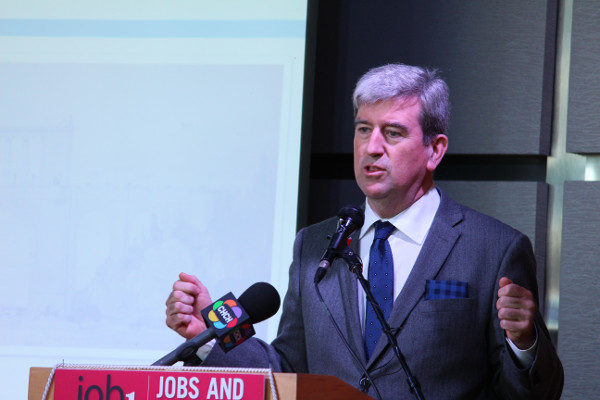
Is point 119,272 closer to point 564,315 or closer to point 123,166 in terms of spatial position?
point 123,166

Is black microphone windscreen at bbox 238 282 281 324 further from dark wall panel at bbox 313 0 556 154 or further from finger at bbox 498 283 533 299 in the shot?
dark wall panel at bbox 313 0 556 154

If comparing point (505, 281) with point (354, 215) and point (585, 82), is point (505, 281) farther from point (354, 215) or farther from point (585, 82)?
point (585, 82)

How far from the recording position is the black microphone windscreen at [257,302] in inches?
63.7

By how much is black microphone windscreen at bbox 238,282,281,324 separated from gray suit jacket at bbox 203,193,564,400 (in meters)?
0.37

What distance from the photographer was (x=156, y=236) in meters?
2.93

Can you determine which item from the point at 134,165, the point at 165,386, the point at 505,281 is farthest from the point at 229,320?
the point at 134,165

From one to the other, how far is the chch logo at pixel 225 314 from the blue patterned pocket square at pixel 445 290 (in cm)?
76

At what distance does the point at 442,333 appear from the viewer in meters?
2.13

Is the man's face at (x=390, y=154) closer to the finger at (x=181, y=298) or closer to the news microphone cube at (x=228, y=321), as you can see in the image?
the finger at (x=181, y=298)

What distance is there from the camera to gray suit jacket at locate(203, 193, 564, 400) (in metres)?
2.09

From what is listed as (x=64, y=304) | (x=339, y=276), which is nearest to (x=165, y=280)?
(x=64, y=304)

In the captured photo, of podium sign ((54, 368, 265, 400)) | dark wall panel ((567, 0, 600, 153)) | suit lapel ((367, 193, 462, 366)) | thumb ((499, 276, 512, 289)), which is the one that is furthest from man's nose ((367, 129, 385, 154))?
podium sign ((54, 368, 265, 400))

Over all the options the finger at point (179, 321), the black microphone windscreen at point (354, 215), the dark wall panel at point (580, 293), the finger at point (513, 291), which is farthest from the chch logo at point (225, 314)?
the dark wall panel at point (580, 293)

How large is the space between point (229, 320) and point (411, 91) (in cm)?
105
